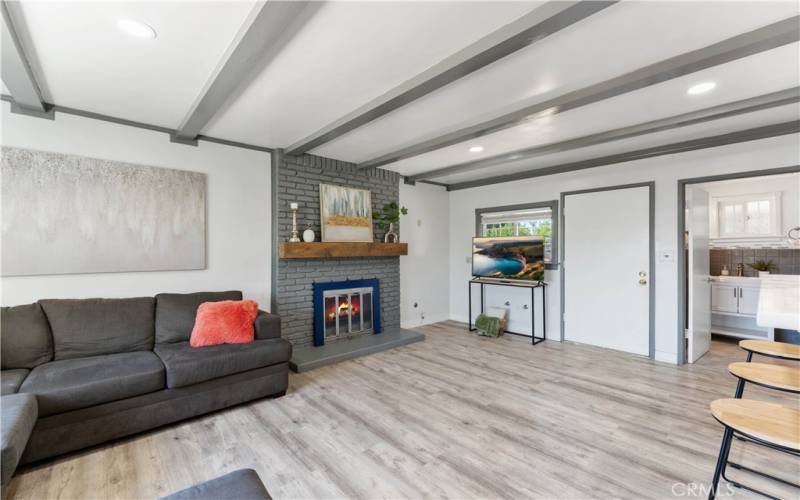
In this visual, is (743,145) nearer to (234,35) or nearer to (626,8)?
(626,8)

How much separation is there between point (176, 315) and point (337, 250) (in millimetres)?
1812

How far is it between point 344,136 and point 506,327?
3757 mm

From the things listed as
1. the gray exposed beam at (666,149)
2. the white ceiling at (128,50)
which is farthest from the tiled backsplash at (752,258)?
the white ceiling at (128,50)

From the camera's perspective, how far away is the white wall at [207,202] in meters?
2.80

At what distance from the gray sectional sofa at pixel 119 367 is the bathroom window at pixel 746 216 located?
20.3ft

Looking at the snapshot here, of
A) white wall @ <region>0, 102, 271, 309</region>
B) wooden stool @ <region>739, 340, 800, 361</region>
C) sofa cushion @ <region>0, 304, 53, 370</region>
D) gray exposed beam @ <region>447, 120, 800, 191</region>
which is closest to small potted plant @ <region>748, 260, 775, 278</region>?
gray exposed beam @ <region>447, 120, 800, 191</region>

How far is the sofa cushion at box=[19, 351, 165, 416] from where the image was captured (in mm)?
2078

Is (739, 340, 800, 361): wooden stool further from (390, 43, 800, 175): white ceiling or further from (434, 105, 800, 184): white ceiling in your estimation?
(434, 105, 800, 184): white ceiling

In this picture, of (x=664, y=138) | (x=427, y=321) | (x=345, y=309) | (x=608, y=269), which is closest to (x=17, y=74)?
(x=345, y=309)

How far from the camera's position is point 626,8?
1.70 meters

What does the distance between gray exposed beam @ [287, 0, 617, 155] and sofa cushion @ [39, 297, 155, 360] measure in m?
2.45

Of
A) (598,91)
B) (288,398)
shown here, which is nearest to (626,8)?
(598,91)

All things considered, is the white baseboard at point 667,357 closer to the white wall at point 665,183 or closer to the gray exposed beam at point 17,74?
the white wall at point 665,183

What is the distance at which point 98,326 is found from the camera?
278 cm
